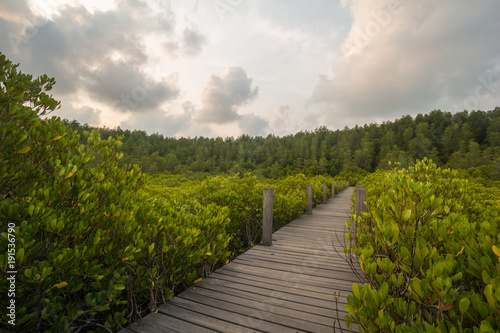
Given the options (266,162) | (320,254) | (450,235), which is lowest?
(320,254)

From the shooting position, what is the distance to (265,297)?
3033 mm

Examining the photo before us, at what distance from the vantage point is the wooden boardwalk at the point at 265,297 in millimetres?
2439

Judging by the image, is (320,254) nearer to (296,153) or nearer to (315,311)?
(315,311)

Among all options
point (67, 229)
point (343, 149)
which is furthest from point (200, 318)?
point (343, 149)

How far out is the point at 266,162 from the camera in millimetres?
92750

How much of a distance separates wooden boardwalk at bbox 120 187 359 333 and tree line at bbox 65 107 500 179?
163ft

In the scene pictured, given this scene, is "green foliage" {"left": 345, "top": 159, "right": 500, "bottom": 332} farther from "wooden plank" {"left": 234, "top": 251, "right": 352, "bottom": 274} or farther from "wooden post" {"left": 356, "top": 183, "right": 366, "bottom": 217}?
"wooden post" {"left": 356, "top": 183, "right": 366, "bottom": 217}

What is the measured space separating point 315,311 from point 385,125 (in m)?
104

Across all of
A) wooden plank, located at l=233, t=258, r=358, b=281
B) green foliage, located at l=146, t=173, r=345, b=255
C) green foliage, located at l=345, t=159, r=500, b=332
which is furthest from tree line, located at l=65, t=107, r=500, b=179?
green foliage, located at l=345, t=159, r=500, b=332

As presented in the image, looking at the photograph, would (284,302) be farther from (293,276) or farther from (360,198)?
(360,198)

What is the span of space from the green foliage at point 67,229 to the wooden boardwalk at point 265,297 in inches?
13.4

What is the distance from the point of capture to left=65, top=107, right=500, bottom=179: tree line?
63188mm

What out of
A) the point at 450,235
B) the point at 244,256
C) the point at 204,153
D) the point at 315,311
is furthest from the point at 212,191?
the point at 204,153

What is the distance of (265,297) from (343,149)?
81.9 m
